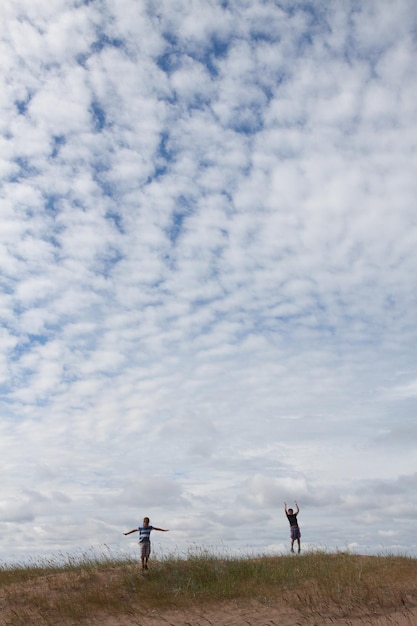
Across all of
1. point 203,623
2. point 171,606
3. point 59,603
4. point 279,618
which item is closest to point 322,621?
point 279,618

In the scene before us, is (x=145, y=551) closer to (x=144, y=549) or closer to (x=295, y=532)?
(x=144, y=549)

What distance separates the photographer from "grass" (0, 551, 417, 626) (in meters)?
15.6

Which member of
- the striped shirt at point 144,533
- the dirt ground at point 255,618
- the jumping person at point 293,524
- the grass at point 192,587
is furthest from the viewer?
the jumping person at point 293,524

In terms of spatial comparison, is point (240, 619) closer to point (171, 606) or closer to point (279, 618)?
point (279, 618)

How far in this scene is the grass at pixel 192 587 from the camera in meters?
15.6

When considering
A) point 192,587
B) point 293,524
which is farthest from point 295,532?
point 192,587

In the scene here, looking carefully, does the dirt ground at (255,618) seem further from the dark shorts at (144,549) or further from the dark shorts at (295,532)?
the dark shorts at (295,532)

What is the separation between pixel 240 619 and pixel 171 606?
2.16 meters

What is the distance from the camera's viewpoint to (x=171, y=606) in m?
15.9

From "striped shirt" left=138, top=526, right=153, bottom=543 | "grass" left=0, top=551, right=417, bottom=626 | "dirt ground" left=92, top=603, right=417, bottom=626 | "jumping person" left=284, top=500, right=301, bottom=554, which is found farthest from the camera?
"jumping person" left=284, top=500, right=301, bottom=554

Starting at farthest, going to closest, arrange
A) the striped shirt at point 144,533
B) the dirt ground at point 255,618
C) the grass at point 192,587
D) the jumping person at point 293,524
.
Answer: the jumping person at point 293,524, the striped shirt at point 144,533, the grass at point 192,587, the dirt ground at point 255,618

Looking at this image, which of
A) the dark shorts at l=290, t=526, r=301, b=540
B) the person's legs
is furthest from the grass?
the dark shorts at l=290, t=526, r=301, b=540

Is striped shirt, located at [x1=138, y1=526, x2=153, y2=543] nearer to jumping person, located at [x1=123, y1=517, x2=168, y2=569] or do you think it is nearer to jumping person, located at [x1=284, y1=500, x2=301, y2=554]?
jumping person, located at [x1=123, y1=517, x2=168, y2=569]

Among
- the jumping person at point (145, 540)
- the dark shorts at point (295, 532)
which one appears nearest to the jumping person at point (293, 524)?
the dark shorts at point (295, 532)
